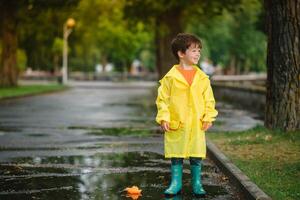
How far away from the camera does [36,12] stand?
44.0m

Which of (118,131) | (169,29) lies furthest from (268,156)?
(169,29)

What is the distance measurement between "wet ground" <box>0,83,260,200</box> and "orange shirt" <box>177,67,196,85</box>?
130cm

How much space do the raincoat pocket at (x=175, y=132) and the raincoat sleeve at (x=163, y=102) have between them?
146 mm

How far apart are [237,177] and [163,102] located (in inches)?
61.8

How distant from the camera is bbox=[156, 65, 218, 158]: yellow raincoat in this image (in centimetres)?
754

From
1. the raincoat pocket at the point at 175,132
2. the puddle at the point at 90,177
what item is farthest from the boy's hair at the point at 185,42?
the puddle at the point at 90,177

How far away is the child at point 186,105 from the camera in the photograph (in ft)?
24.7

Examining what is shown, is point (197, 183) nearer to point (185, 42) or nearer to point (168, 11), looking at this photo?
point (185, 42)

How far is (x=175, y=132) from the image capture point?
756 cm

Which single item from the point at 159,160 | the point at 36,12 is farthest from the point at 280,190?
the point at 36,12

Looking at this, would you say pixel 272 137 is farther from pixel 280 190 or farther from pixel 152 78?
pixel 152 78

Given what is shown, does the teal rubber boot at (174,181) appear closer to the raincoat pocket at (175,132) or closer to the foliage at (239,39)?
the raincoat pocket at (175,132)

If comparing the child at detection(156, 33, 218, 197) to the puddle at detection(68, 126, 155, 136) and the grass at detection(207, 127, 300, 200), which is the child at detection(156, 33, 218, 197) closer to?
the grass at detection(207, 127, 300, 200)

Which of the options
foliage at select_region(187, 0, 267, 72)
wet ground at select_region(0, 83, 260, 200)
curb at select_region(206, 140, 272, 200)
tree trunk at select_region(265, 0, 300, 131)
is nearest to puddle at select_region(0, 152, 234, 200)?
wet ground at select_region(0, 83, 260, 200)
